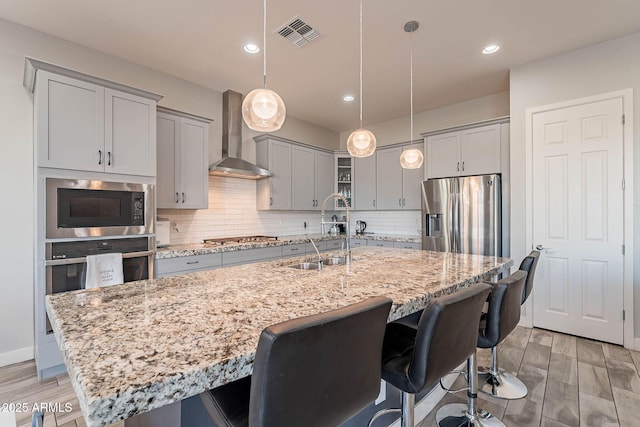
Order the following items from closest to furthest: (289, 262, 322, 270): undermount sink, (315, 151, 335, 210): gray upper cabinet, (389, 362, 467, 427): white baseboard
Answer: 1. (389, 362, 467, 427): white baseboard
2. (289, 262, 322, 270): undermount sink
3. (315, 151, 335, 210): gray upper cabinet

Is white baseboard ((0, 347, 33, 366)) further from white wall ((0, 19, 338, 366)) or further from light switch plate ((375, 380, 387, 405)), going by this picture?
light switch plate ((375, 380, 387, 405))

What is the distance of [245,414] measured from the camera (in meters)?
0.87

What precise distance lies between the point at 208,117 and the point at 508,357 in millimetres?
4179

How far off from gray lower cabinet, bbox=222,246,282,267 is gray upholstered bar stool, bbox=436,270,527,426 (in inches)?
92.7

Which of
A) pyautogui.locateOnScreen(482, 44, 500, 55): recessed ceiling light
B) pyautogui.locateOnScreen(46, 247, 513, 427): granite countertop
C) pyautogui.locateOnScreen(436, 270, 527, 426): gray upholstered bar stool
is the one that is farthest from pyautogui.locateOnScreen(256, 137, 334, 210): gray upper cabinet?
pyautogui.locateOnScreen(436, 270, 527, 426): gray upholstered bar stool

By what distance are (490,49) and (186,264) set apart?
374 cm

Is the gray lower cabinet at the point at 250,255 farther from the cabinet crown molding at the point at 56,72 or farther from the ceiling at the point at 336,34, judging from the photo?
the ceiling at the point at 336,34

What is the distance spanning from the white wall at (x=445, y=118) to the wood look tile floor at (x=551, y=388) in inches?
116

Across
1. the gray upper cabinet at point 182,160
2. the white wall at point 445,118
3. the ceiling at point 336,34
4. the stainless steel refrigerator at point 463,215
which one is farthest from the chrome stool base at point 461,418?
the white wall at point 445,118

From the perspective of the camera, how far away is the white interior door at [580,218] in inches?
110

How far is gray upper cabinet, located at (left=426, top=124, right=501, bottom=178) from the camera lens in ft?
11.9

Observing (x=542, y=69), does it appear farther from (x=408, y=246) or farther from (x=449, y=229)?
(x=408, y=246)

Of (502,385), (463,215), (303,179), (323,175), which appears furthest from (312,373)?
(323,175)

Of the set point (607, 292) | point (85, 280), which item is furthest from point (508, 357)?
point (85, 280)
